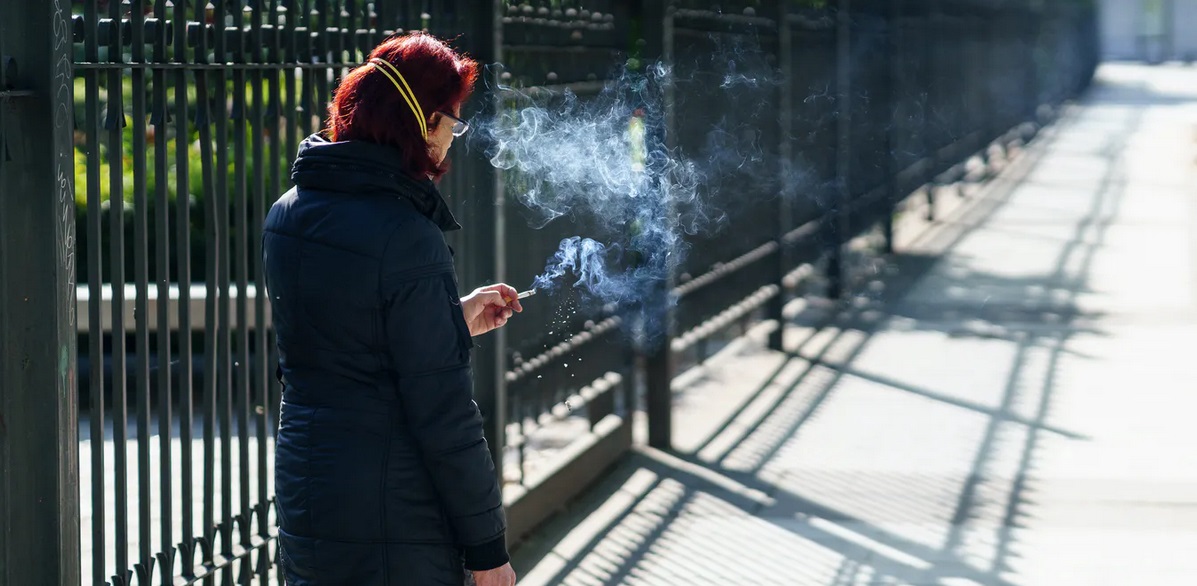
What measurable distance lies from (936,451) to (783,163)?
9.14 feet

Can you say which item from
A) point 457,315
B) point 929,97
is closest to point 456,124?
point 457,315

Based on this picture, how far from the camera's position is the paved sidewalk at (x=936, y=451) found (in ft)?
19.1

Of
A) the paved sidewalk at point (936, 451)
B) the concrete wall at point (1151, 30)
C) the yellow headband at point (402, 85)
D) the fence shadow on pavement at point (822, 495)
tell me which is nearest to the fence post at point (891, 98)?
the paved sidewalk at point (936, 451)

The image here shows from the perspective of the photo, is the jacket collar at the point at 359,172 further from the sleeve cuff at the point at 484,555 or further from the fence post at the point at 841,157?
the fence post at the point at 841,157

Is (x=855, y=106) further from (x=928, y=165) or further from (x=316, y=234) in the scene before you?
(x=316, y=234)

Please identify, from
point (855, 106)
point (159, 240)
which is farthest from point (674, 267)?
point (855, 106)

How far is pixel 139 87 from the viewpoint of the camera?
375 centimetres

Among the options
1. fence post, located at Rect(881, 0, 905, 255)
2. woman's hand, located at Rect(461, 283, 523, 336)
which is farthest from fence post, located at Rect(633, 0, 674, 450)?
fence post, located at Rect(881, 0, 905, 255)

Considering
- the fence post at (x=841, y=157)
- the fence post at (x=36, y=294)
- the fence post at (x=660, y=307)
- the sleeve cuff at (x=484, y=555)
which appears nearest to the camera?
the sleeve cuff at (x=484, y=555)

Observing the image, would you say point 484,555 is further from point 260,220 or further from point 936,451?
point 936,451

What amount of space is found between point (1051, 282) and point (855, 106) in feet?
8.17

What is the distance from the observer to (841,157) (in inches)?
454

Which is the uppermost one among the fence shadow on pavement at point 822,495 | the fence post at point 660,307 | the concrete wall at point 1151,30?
the concrete wall at point 1151,30

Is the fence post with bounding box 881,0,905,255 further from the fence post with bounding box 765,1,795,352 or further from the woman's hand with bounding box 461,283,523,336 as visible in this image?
the woman's hand with bounding box 461,283,523,336
